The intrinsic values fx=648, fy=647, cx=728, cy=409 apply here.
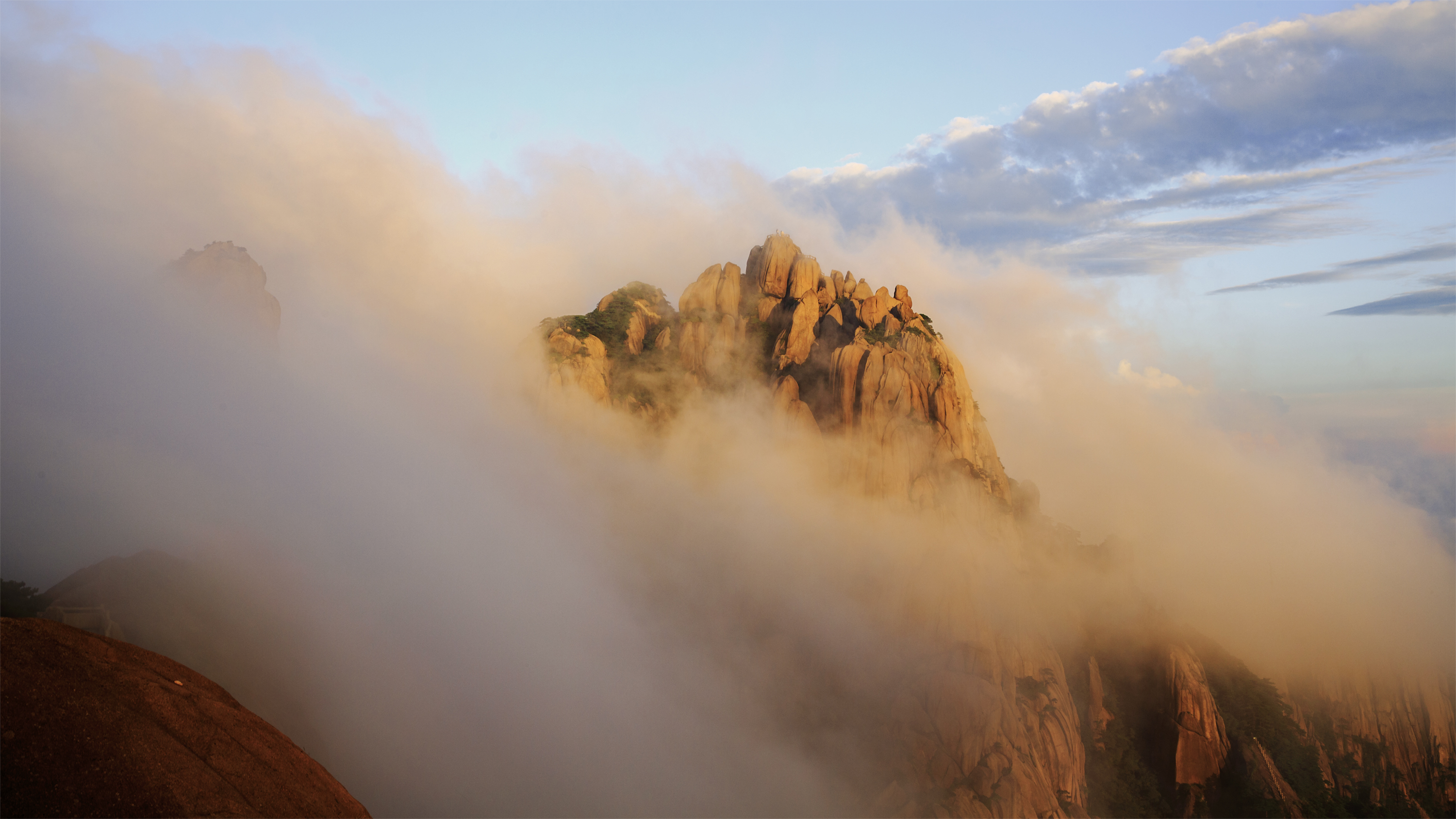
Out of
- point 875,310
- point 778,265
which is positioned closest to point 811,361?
point 875,310

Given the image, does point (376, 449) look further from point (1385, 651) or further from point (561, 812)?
point (1385, 651)

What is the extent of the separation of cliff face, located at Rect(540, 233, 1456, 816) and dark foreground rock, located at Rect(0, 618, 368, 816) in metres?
46.8

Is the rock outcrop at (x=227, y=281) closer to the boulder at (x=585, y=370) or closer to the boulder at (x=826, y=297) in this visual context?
the boulder at (x=585, y=370)

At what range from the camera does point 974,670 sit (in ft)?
197

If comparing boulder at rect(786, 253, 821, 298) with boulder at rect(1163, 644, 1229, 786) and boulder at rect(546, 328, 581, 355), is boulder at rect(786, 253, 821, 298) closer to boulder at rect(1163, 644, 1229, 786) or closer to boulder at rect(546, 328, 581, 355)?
boulder at rect(546, 328, 581, 355)

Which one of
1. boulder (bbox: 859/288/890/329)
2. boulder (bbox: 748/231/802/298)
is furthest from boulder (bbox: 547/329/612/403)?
boulder (bbox: 859/288/890/329)

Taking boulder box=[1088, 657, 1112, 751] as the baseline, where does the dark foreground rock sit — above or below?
above

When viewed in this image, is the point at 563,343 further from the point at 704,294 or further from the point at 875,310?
the point at 875,310

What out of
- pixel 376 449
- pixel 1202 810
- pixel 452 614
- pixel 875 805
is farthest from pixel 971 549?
pixel 376 449

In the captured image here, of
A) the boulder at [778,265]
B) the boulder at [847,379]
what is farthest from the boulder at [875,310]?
the boulder at [778,265]

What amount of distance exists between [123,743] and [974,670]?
59011 mm

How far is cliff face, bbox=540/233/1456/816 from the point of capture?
2271 inches

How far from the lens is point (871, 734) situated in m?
59.8

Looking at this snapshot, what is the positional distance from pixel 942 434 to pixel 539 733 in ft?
160
